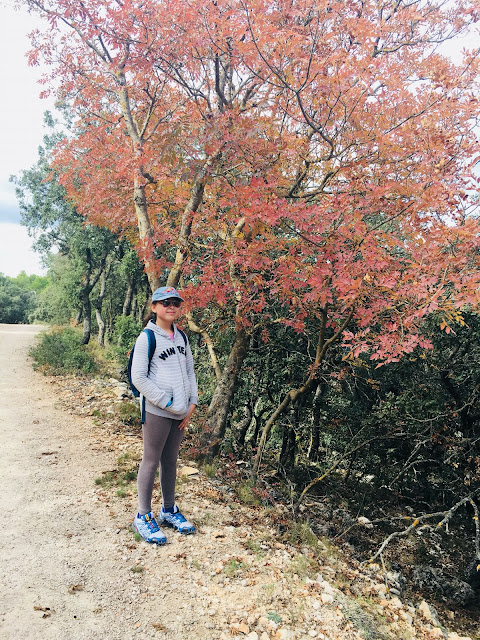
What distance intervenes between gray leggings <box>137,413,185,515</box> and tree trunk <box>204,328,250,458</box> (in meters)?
2.64

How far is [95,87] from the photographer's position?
697 cm

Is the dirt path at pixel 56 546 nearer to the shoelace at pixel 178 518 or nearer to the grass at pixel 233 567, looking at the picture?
the shoelace at pixel 178 518

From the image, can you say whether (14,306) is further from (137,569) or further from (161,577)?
(161,577)

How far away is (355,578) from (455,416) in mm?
2863

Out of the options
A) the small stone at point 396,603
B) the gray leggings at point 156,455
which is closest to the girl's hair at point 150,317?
the gray leggings at point 156,455

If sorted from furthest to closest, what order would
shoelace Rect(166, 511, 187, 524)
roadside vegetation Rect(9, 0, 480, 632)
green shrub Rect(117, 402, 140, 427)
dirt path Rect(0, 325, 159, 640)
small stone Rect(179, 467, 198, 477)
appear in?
green shrub Rect(117, 402, 140, 427), small stone Rect(179, 467, 198, 477), roadside vegetation Rect(9, 0, 480, 632), shoelace Rect(166, 511, 187, 524), dirt path Rect(0, 325, 159, 640)

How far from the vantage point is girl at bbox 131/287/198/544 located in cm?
356

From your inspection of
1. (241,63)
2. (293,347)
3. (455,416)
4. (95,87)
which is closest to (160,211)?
(95,87)

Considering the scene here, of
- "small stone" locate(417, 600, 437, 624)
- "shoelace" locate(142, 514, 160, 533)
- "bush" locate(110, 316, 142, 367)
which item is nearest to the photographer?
"shoelace" locate(142, 514, 160, 533)

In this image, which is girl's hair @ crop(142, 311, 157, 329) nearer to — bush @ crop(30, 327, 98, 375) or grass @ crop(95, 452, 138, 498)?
grass @ crop(95, 452, 138, 498)

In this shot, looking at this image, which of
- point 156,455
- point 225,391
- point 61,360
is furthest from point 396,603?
point 61,360

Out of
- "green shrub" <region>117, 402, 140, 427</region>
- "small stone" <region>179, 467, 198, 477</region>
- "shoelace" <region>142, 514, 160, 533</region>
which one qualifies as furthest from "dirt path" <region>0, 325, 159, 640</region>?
"small stone" <region>179, 467, 198, 477</region>

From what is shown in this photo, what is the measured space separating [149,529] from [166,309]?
6.48 ft

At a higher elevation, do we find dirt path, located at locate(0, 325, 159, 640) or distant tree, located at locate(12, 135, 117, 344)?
distant tree, located at locate(12, 135, 117, 344)
